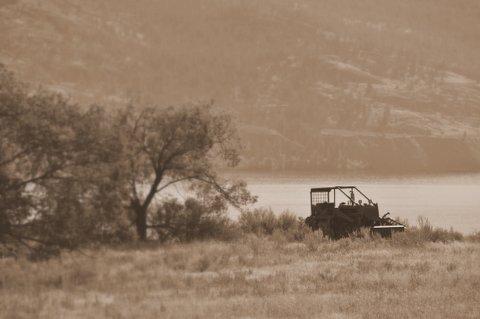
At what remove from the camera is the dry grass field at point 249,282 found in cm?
1828

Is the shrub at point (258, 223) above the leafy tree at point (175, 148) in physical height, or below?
below

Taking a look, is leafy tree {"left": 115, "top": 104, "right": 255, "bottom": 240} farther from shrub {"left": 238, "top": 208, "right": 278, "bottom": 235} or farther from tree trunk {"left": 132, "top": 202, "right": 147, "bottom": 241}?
shrub {"left": 238, "top": 208, "right": 278, "bottom": 235}

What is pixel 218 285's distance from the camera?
21.8 meters

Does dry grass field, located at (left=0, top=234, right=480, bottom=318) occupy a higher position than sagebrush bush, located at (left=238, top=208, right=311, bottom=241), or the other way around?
sagebrush bush, located at (left=238, top=208, right=311, bottom=241)

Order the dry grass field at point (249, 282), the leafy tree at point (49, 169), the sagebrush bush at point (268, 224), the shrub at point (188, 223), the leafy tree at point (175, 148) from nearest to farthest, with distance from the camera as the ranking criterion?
1. the dry grass field at point (249, 282)
2. the leafy tree at point (49, 169)
3. the leafy tree at point (175, 148)
4. the shrub at point (188, 223)
5. the sagebrush bush at point (268, 224)

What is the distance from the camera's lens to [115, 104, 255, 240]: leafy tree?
34.0 metres

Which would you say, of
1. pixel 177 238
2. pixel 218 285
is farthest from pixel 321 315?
pixel 177 238

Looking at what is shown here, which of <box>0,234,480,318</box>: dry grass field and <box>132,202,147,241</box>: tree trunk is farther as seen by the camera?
<box>132,202,147,241</box>: tree trunk

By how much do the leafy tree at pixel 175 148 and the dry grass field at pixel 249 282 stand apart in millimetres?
3786

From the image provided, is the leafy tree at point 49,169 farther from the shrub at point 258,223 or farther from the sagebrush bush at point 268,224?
the shrub at point 258,223

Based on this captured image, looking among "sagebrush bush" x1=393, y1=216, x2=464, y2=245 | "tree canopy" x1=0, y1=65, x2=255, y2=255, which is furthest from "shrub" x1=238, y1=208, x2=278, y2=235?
"tree canopy" x1=0, y1=65, x2=255, y2=255

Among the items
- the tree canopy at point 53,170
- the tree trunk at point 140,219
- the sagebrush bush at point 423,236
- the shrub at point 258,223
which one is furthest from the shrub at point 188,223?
the tree canopy at point 53,170

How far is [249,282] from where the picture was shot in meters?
22.2

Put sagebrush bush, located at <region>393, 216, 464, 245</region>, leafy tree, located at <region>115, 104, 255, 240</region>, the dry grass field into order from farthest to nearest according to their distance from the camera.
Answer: leafy tree, located at <region>115, 104, 255, 240</region>
sagebrush bush, located at <region>393, 216, 464, 245</region>
the dry grass field
